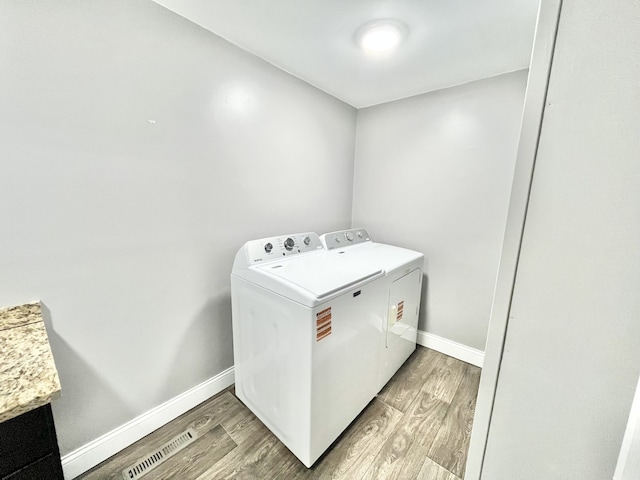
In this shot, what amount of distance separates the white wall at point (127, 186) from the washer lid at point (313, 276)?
18.4 inches

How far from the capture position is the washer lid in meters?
1.17

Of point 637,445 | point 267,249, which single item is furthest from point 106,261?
point 637,445

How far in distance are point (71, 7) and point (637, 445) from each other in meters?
2.05

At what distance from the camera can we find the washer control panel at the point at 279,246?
1519 millimetres

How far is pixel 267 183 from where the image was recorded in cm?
185

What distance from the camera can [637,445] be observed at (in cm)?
38

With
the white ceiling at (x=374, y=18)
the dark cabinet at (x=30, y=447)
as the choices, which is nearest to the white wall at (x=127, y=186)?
the white ceiling at (x=374, y=18)

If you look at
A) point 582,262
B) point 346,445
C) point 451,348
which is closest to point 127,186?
point 582,262

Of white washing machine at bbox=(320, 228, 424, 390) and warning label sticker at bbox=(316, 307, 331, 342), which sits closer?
warning label sticker at bbox=(316, 307, 331, 342)

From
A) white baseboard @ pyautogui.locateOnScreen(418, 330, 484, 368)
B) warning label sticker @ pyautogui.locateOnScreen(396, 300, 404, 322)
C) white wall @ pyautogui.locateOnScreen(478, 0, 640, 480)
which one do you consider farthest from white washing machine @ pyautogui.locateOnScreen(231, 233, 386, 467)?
white baseboard @ pyautogui.locateOnScreen(418, 330, 484, 368)

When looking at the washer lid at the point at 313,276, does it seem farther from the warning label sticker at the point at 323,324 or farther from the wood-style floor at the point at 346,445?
the wood-style floor at the point at 346,445

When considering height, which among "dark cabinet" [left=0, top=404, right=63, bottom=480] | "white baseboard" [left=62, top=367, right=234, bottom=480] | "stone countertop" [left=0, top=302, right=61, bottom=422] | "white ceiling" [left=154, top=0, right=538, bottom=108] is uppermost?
"white ceiling" [left=154, top=0, right=538, bottom=108]

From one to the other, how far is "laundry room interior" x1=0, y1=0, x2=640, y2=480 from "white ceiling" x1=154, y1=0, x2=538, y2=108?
0.01 m

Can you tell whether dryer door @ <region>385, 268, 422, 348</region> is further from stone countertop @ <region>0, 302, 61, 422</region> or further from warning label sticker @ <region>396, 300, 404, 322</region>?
stone countertop @ <region>0, 302, 61, 422</region>
